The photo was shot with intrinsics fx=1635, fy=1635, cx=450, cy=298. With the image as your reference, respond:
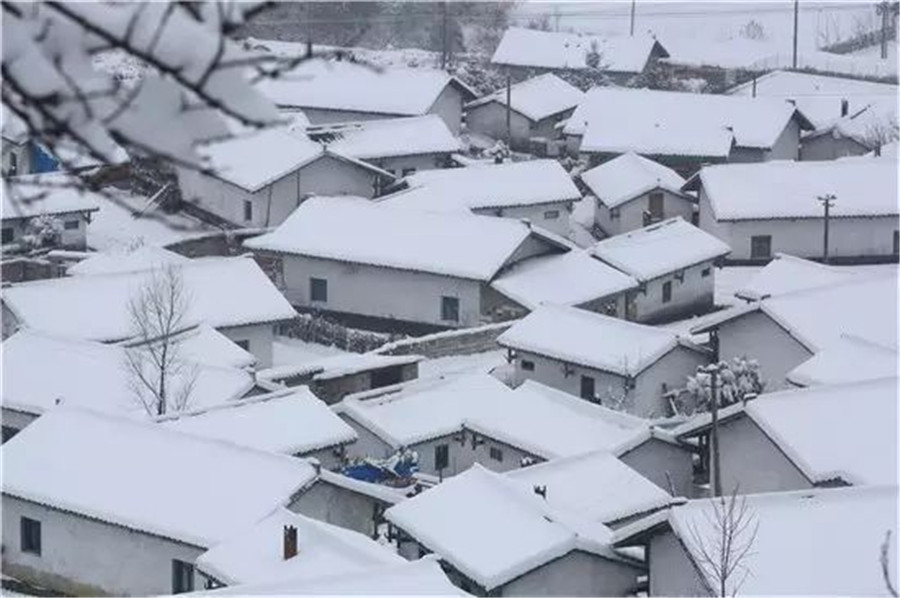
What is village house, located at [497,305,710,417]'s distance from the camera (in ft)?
84.8

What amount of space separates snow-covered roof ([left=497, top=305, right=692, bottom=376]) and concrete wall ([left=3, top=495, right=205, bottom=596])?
9.64 meters

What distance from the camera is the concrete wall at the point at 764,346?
2563 centimetres

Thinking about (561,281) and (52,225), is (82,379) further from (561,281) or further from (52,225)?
(52,225)

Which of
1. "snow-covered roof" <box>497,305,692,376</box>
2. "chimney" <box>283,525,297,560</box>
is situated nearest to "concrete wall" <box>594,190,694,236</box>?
"snow-covered roof" <box>497,305,692,376</box>

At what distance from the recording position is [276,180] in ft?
122

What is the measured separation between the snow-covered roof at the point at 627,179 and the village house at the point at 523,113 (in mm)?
7081

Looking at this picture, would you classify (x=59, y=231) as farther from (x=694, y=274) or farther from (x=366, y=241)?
(x=694, y=274)

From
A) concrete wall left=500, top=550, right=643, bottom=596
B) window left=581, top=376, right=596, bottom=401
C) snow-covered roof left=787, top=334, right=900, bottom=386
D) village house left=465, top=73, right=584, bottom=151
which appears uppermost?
village house left=465, top=73, right=584, bottom=151

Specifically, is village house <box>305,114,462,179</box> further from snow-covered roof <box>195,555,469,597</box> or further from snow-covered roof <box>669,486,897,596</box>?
snow-covered roof <box>195,555,469,597</box>

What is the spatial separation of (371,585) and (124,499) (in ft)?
21.7

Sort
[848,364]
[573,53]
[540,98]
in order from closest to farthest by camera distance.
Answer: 1. [848,364]
2. [540,98]
3. [573,53]

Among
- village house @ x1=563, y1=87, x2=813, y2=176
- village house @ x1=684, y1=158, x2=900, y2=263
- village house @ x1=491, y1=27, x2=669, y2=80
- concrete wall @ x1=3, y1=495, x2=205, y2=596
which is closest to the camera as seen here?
concrete wall @ x1=3, y1=495, x2=205, y2=596

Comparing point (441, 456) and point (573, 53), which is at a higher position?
point (573, 53)

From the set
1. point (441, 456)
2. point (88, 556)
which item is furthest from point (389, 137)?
point (88, 556)
